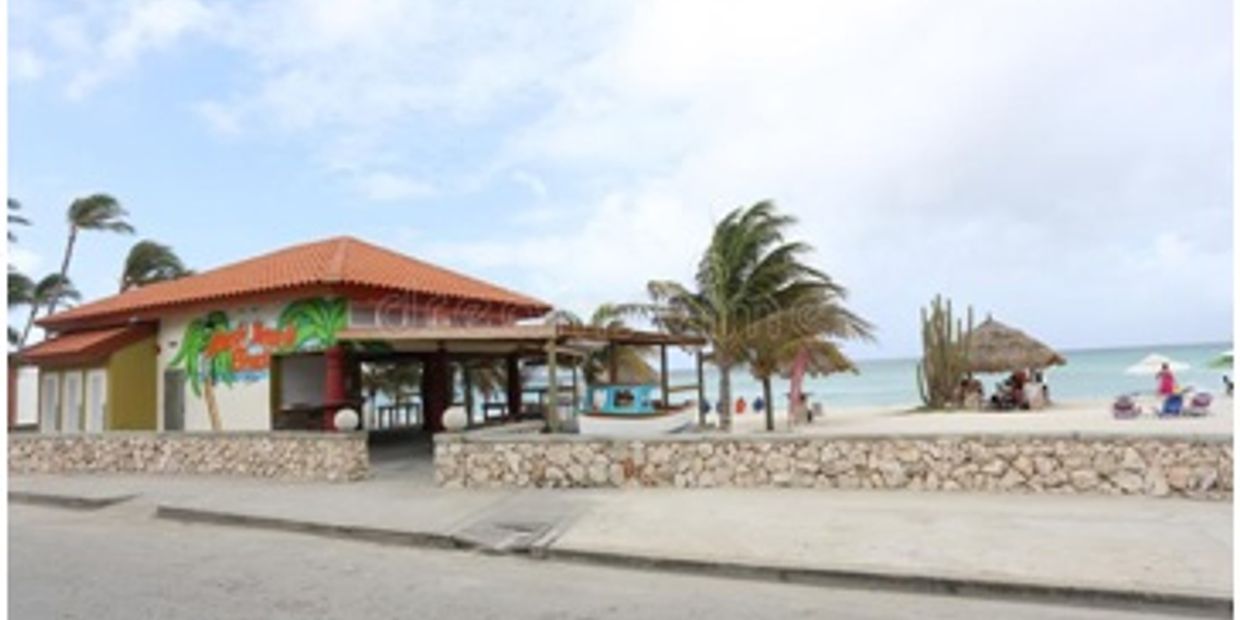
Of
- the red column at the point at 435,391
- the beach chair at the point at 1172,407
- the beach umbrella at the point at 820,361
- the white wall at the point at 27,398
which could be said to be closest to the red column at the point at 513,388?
the red column at the point at 435,391

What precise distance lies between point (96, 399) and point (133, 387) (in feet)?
3.07

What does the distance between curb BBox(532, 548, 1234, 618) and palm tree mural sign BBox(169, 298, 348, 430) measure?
30.9 feet

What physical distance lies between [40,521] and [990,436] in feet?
39.1

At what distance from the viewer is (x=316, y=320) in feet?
54.0

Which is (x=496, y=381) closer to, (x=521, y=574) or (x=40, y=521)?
(x=40, y=521)

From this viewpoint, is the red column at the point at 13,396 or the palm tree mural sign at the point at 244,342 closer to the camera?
the palm tree mural sign at the point at 244,342

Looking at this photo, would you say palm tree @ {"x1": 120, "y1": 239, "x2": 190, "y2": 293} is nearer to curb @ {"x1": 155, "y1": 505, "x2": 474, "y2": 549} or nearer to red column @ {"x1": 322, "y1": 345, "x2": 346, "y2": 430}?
red column @ {"x1": 322, "y1": 345, "x2": 346, "y2": 430}

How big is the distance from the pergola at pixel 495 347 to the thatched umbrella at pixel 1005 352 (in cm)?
1288

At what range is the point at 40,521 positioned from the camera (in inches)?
454

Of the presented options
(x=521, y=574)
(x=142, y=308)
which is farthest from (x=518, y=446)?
(x=142, y=308)

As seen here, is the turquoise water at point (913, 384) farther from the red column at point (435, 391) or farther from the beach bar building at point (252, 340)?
the beach bar building at point (252, 340)

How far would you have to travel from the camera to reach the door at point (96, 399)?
18703 mm

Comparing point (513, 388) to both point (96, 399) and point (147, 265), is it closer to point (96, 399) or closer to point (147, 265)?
point (96, 399)

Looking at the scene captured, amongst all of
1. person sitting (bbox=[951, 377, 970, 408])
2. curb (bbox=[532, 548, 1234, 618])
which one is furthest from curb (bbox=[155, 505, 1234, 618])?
person sitting (bbox=[951, 377, 970, 408])
